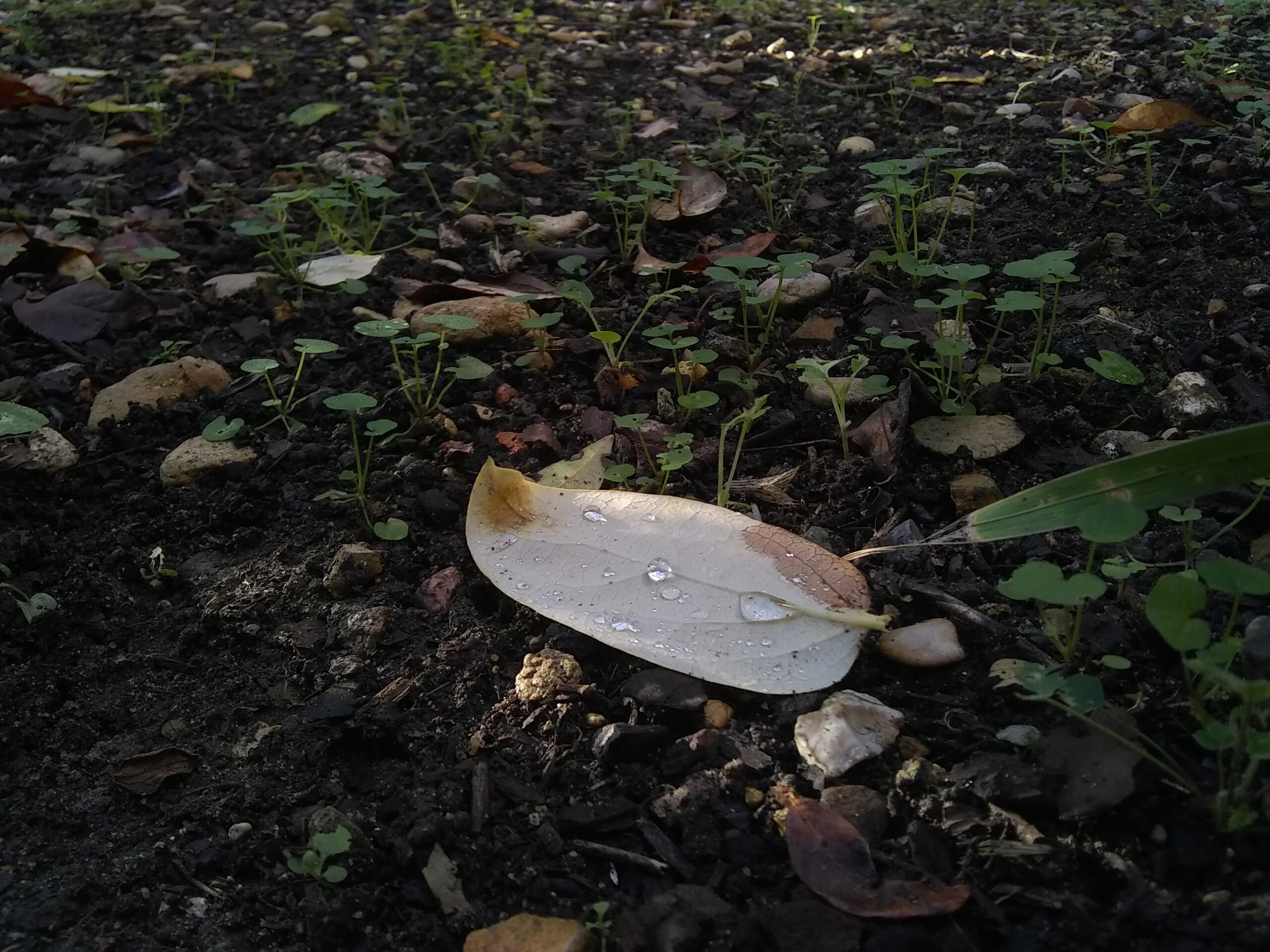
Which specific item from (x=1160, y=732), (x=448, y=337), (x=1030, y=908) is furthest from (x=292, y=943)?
(x=448, y=337)

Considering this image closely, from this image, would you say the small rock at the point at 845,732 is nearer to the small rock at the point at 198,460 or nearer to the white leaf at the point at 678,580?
the white leaf at the point at 678,580

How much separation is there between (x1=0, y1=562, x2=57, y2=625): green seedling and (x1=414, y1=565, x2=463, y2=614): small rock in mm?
497

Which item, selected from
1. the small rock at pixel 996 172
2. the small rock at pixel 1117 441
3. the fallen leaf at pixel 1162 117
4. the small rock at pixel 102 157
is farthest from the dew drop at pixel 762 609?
the small rock at pixel 102 157

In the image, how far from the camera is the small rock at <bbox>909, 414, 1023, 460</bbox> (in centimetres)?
150

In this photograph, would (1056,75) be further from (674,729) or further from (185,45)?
(185,45)

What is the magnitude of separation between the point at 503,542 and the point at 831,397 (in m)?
0.59

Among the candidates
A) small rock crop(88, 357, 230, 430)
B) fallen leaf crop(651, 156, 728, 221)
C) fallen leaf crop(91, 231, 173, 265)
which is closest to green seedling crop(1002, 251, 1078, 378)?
fallen leaf crop(651, 156, 728, 221)

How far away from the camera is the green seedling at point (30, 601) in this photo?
1355mm

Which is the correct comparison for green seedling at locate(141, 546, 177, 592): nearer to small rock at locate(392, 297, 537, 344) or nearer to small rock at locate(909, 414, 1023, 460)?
small rock at locate(392, 297, 537, 344)

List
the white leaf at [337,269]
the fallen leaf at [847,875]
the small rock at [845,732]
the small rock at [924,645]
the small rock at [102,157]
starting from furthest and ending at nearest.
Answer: the small rock at [102,157] → the white leaf at [337,269] → the small rock at [924,645] → the small rock at [845,732] → the fallen leaf at [847,875]

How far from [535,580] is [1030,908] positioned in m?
0.66

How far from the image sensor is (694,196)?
2295 mm

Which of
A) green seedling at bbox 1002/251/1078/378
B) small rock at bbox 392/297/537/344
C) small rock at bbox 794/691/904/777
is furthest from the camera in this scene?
small rock at bbox 392/297/537/344

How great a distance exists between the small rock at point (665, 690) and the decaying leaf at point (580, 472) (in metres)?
0.37
